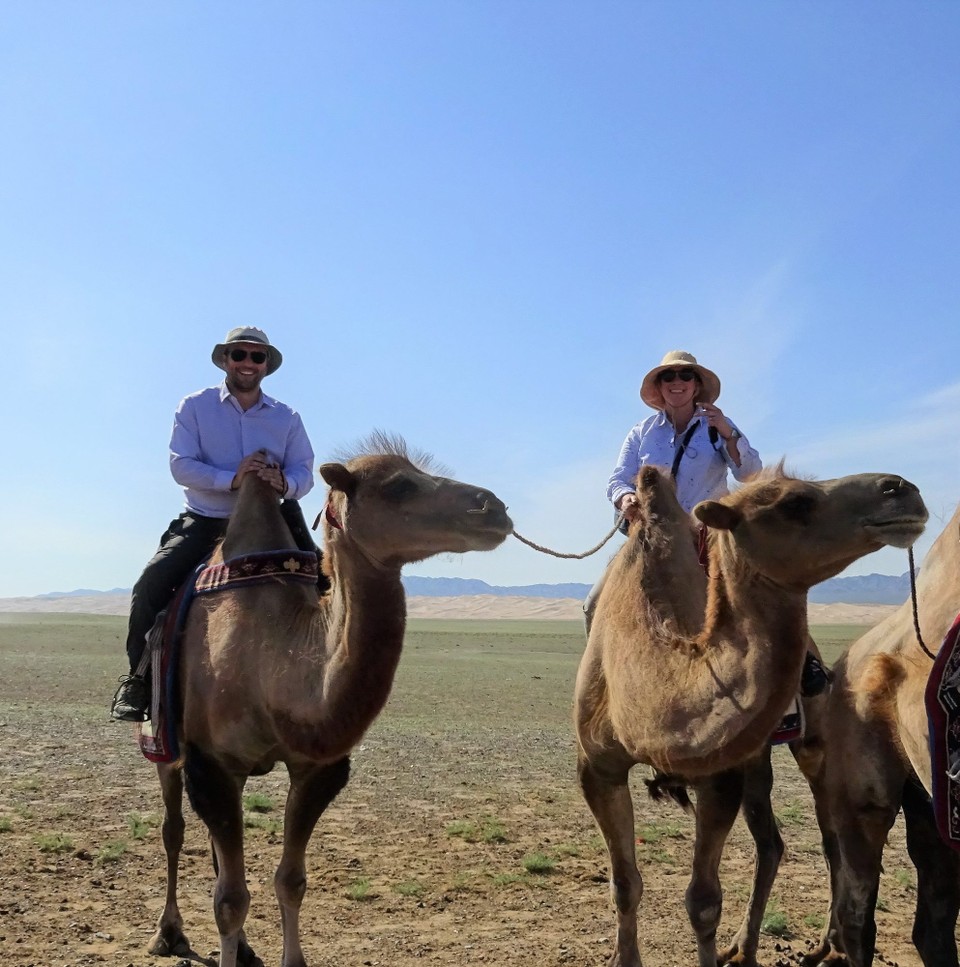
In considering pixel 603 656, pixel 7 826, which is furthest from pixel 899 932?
pixel 7 826

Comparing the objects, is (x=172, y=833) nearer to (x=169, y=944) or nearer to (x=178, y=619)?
(x=169, y=944)

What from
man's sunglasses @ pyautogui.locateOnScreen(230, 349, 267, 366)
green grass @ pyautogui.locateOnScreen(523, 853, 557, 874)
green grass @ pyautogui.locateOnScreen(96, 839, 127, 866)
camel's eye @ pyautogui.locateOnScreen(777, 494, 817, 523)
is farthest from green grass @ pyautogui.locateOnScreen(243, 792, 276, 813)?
camel's eye @ pyautogui.locateOnScreen(777, 494, 817, 523)

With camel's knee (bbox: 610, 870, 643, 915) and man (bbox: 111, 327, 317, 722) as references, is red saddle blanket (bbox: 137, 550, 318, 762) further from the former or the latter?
camel's knee (bbox: 610, 870, 643, 915)

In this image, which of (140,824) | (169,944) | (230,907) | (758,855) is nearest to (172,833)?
(169,944)

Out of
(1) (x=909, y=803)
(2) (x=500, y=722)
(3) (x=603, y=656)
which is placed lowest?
(2) (x=500, y=722)

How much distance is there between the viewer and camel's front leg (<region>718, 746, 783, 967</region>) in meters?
5.66

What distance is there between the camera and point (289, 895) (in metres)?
5.31

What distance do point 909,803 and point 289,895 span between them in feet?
10.3

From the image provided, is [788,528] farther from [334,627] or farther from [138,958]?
[138,958]

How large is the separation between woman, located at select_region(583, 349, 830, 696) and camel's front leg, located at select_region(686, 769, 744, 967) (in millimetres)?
1570

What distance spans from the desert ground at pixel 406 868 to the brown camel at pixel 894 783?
4.07 ft

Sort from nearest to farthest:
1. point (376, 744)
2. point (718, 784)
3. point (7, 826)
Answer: point (718, 784)
point (7, 826)
point (376, 744)

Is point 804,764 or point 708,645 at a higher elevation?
point 708,645

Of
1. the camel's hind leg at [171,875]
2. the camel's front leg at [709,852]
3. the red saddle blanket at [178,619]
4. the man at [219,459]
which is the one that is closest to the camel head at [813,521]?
the camel's front leg at [709,852]
